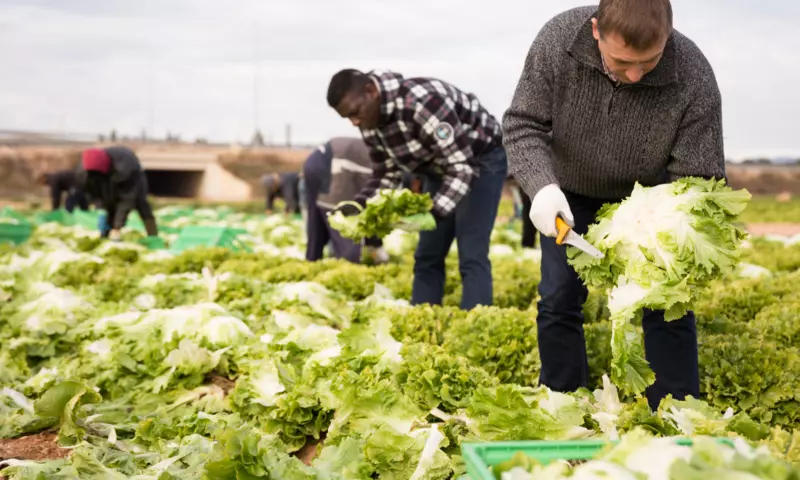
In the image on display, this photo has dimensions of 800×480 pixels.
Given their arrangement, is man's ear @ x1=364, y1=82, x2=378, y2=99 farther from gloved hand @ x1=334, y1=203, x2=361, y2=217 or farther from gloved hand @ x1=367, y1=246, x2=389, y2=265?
gloved hand @ x1=367, y1=246, x2=389, y2=265

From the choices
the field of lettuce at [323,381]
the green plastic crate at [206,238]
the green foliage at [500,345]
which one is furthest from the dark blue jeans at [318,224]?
the green foliage at [500,345]

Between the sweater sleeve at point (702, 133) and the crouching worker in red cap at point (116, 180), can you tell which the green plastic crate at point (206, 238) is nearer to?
the crouching worker in red cap at point (116, 180)

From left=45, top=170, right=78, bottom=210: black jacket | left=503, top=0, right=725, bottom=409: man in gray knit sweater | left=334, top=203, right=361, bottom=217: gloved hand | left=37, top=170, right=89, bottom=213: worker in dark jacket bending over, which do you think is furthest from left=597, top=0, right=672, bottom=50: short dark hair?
left=45, top=170, right=78, bottom=210: black jacket

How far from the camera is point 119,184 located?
1216 cm

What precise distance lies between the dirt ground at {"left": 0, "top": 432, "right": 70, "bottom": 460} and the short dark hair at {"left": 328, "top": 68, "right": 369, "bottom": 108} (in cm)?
258

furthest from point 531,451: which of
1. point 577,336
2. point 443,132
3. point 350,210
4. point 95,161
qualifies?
point 95,161

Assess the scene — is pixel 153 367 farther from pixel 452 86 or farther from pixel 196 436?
pixel 452 86

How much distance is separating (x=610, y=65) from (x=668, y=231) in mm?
697

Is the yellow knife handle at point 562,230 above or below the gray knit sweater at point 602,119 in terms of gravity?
below

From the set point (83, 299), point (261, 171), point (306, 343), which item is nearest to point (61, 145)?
point (261, 171)

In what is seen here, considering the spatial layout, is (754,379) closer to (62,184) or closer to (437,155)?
(437,155)

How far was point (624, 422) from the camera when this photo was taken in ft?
10.2

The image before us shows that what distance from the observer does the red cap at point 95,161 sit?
11547 mm

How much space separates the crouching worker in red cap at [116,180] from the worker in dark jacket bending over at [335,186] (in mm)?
3562
